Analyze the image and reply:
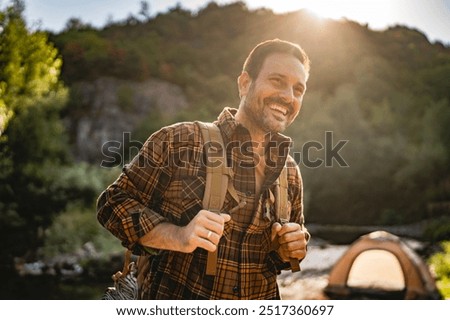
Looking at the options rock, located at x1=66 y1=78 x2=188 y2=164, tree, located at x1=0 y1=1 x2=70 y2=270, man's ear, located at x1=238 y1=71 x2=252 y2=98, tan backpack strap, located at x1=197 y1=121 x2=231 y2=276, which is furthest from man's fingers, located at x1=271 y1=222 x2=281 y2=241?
rock, located at x1=66 y1=78 x2=188 y2=164

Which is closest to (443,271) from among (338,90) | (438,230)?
(438,230)

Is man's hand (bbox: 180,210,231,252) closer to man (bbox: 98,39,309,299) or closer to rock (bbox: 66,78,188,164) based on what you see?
man (bbox: 98,39,309,299)

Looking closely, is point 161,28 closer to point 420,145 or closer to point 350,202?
point 350,202

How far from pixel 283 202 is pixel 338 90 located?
482 inches

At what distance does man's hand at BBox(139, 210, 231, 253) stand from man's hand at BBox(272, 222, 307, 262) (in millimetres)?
160

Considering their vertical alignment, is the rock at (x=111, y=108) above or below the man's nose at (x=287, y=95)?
above

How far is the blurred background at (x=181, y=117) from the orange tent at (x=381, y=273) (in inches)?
16.4

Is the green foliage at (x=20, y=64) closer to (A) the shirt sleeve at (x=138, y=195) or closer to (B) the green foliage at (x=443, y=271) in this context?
(A) the shirt sleeve at (x=138, y=195)

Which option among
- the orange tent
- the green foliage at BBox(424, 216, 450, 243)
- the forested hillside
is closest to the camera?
the orange tent

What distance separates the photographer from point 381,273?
13.8 feet

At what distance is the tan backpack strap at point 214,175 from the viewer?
0.96 metres

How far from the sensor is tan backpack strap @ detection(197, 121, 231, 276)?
96 cm

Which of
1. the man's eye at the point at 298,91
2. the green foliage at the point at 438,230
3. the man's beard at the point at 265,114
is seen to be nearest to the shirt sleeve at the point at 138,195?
the man's beard at the point at 265,114
